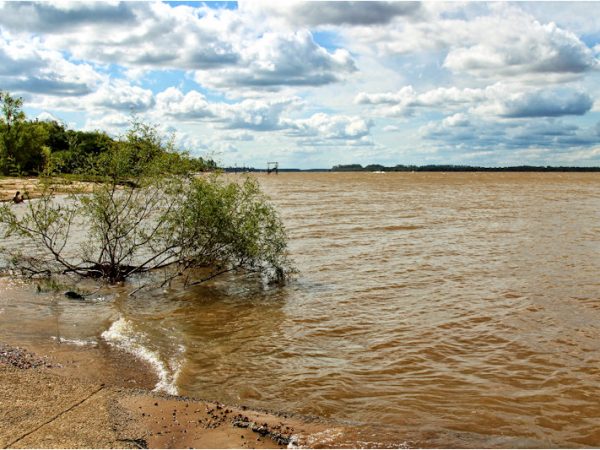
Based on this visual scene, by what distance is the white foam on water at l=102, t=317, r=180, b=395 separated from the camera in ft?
29.2

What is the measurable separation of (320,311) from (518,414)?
653 centimetres

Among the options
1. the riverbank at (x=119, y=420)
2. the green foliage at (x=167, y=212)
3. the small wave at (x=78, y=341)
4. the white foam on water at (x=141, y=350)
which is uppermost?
the green foliage at (x=167, y=212)

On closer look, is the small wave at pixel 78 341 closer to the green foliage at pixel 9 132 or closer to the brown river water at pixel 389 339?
the brown river water at pixel 389 339

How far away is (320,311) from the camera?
1383 cm

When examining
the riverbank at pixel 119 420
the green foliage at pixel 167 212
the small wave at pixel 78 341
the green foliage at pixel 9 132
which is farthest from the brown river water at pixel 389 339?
the green foliage at pixel 9 132

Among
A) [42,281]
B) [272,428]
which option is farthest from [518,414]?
[42,281]

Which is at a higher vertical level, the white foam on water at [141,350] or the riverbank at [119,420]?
the riverbank at [119,420]

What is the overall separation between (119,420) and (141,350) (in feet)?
13.0

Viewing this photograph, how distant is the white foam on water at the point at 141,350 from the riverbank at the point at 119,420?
2.77 feet

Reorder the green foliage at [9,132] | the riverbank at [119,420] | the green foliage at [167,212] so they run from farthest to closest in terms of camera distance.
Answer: the green foliage at [9,132] < the green foliage at [167,212] < the riverbank at [119,420]

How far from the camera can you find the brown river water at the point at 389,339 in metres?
8.02

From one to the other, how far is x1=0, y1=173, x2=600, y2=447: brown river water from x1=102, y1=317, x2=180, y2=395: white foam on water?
4cm

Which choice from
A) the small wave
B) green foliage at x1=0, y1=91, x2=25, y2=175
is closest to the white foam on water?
the small wave

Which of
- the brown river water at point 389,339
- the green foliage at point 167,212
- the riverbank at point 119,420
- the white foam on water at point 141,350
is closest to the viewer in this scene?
the riverbank at point 119,420
